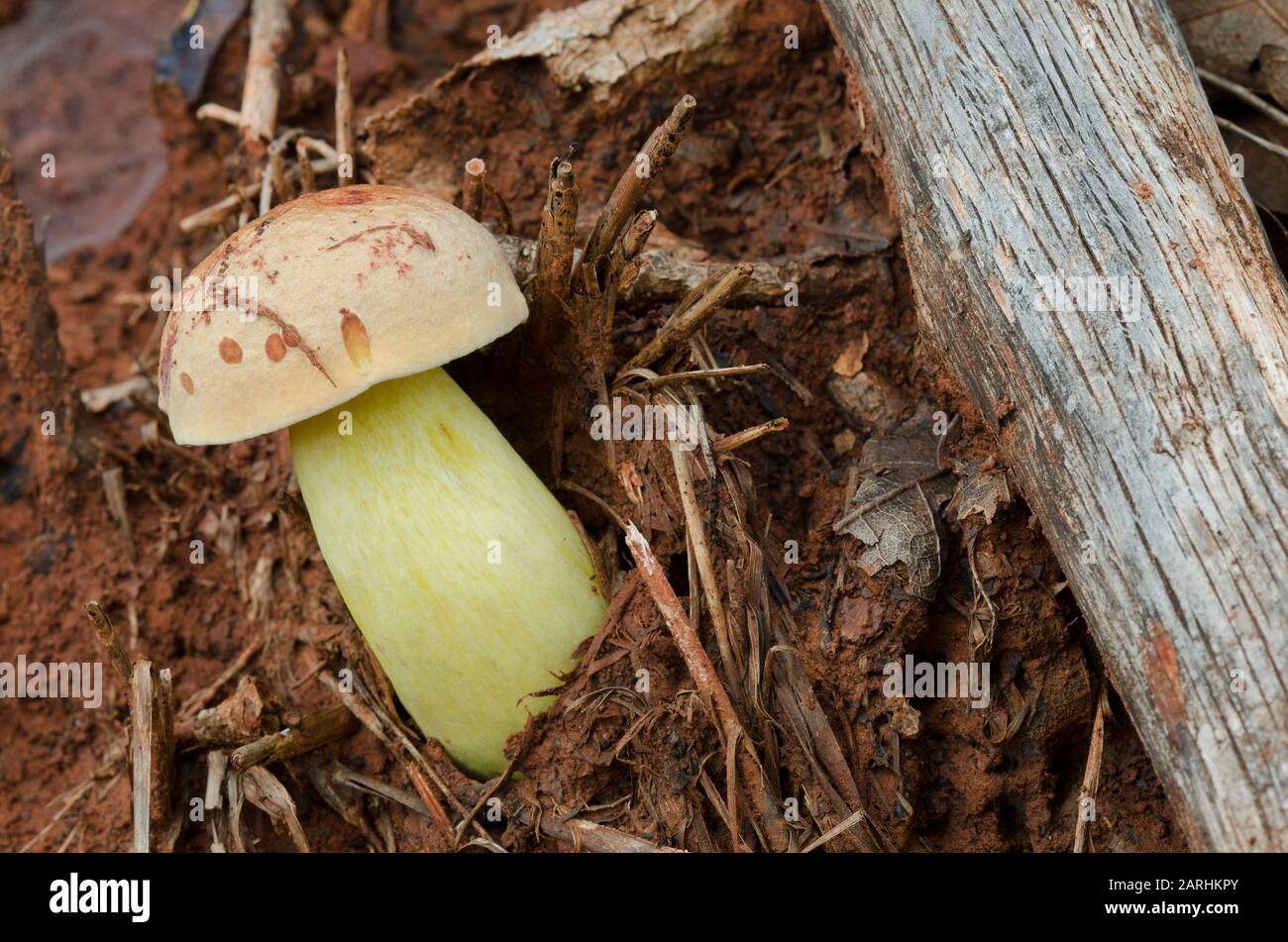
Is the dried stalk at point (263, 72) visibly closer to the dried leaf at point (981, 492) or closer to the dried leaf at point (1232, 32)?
the dried leaf at point (981, 492)

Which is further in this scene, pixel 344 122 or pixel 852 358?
pixel 344 122

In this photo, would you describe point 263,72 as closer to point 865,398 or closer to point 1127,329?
point 865,398

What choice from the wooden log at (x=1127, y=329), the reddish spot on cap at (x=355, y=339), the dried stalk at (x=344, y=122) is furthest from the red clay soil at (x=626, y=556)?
the reddish spot on cap at (x=355, y=339)

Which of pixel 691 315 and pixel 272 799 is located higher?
pixel 691 315

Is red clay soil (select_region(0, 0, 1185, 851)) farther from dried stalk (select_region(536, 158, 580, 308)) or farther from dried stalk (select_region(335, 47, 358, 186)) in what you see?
dried stalk (select_region(536, 158, 580, 308))

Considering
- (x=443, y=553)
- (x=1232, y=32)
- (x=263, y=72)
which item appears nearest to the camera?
(x=443, y=553)

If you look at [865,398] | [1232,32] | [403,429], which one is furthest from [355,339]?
[1232,32]

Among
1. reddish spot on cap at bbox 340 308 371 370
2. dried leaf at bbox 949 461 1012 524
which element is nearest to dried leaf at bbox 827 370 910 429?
dried leaf at bbox 949 461 1012 524

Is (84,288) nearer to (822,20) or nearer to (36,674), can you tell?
(36,674)
